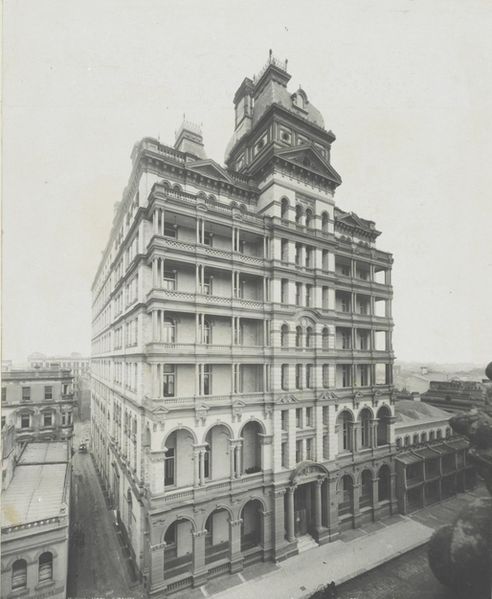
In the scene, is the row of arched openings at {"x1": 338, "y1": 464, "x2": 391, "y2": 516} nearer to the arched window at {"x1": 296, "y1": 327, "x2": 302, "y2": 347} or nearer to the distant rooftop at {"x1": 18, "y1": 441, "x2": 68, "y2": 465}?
the arched window at {"x1": 296, "y1": 327, "x2": 302, "y2": 347}

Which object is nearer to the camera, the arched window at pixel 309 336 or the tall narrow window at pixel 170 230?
the tall narrow window at pixel 170 230

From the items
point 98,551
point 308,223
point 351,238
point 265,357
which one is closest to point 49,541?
point 98,551

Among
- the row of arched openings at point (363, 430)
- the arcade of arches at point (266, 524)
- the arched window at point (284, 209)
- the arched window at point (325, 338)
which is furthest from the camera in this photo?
the row of arched openings at point (363, 430)

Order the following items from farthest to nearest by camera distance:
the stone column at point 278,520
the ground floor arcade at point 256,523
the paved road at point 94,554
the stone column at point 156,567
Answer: the stone column at point 278,520 < the paved road at point 94,554 < the ground floor arcade at point 256,523 < the stone column at point 156,567

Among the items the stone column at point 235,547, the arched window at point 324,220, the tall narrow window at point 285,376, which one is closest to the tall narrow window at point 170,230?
the tall narrow window at point 285,376

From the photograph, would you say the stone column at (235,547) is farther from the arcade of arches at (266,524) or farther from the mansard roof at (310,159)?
the mansard roof at (310,159)

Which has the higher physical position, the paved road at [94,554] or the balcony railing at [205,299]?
the balcony railing at [205,299]

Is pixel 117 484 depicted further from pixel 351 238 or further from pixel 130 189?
pixel 351 238
